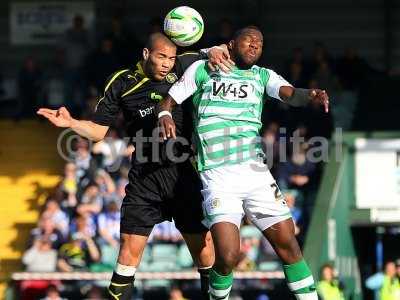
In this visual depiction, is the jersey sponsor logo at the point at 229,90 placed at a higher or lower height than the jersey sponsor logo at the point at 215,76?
lower

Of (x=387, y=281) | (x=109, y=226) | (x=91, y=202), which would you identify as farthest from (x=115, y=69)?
(x=387, y=281)

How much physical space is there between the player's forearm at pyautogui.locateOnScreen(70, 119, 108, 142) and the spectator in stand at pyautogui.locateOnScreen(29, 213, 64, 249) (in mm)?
5951

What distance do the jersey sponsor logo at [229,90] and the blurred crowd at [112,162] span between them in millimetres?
5493

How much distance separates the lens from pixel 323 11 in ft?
63.7

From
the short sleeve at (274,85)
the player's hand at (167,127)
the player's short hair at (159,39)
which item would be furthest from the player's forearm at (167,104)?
the short sleeve at (274,85)

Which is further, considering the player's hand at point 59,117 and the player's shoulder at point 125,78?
the player's shoulder at point 125,78

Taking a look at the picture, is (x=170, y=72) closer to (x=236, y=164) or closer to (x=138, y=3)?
(x=236, y=164)

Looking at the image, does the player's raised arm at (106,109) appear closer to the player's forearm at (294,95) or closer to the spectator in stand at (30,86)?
the player's forearm at (294,95)

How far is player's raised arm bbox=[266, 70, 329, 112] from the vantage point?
844cm

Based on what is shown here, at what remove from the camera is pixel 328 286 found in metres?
13.3

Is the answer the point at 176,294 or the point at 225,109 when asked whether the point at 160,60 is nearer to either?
the point at 225,109

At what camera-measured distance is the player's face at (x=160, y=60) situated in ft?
29.3

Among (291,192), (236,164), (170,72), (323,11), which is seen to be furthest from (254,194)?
(323,11)

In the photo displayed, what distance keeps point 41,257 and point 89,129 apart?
6164 mm
